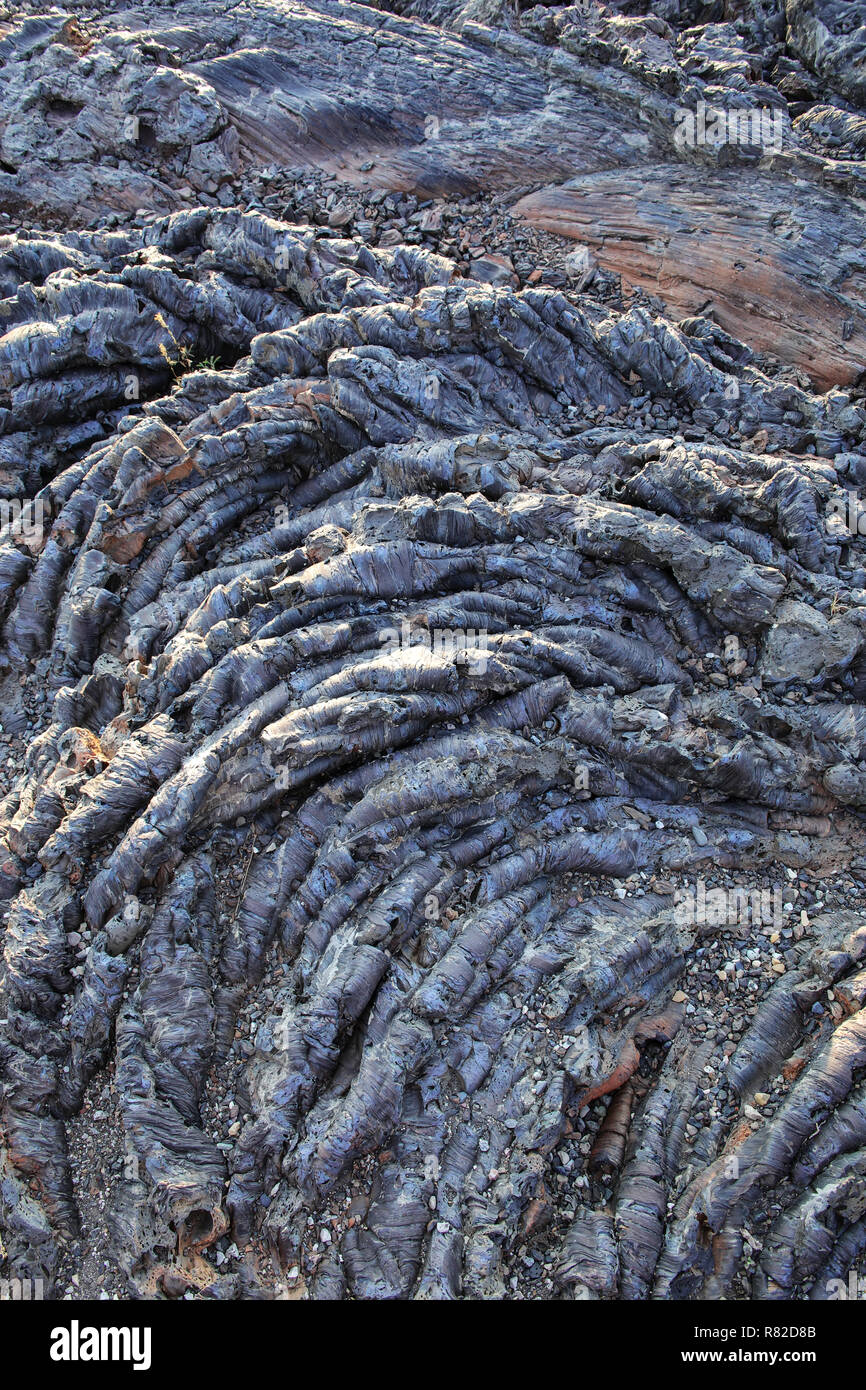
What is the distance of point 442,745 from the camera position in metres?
12.8

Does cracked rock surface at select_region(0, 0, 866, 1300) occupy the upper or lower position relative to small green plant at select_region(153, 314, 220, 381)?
lower

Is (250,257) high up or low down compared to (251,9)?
down

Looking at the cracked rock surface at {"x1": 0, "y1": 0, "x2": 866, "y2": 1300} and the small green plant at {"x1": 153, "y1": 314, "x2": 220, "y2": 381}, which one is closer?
the cracked rock surface at {"x1": 0, "y1": 0, "x2": 866, "y2": 1300}

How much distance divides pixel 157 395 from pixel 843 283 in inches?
632

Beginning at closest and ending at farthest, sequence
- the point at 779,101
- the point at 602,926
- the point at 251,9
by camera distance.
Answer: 1. the point at 602,926
2. the point at 779,101
3. the point at 251,9

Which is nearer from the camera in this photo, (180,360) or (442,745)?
(442,745)

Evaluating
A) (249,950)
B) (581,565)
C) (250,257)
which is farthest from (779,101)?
(249,950)

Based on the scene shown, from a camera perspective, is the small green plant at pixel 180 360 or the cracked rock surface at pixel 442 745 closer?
the cracked rock surface at pixel 442 745

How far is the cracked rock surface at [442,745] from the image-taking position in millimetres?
10469

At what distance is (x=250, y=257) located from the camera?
67.2ft

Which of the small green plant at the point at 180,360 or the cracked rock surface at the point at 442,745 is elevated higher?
the small green plant at the point at 180,360

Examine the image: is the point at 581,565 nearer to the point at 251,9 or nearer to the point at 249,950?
Result: the point at 249,950

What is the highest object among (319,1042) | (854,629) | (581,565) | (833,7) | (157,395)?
(833,7)

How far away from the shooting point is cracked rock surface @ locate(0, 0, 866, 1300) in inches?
412
